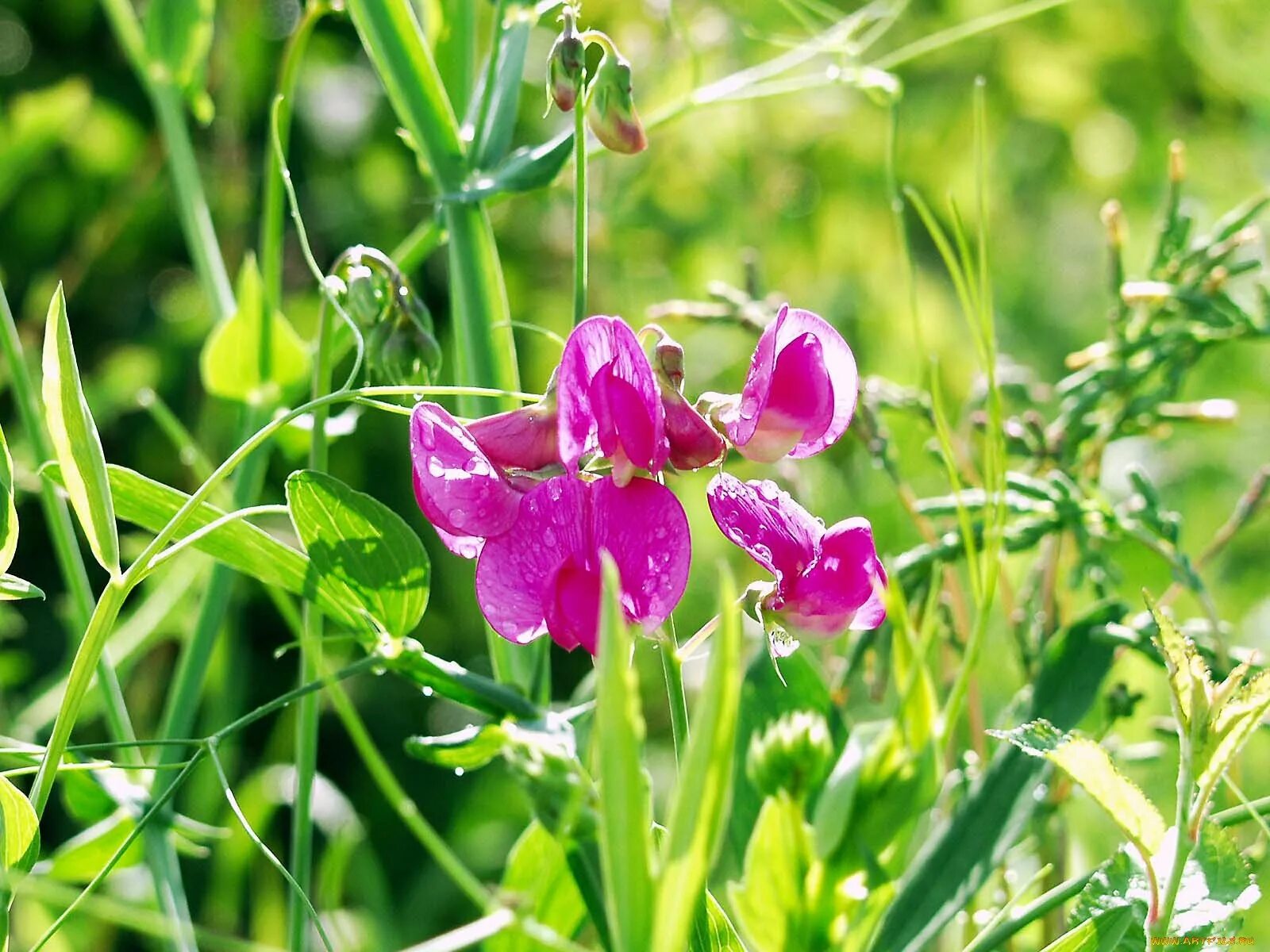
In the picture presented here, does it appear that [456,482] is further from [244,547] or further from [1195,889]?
[1195,889]

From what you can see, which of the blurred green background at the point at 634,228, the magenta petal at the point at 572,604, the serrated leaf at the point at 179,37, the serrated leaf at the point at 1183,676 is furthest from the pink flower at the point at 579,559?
the blurred green background at the point at 634,228

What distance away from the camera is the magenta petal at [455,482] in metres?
0.32

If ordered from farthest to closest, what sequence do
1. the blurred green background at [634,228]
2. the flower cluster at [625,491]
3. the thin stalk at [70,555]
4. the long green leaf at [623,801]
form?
the blurred green background at [634,228]
the thin stalk at [70,555]
the flower cluster at [625,491]
the long green leaf at [623,801]

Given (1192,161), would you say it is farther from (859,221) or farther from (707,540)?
(707,540)

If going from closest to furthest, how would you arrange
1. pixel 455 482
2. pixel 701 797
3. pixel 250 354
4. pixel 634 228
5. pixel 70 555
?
pixel 701 797, pixel 455 482, pixel 70 555, pixel 250 354, pixel 634 228

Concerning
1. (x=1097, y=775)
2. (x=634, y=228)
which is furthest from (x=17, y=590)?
(x=634, y=228)

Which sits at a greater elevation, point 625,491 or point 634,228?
point 625,491

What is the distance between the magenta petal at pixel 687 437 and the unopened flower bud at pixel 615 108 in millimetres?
98

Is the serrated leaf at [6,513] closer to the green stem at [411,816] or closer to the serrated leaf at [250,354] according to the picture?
the green stem at [411,816]

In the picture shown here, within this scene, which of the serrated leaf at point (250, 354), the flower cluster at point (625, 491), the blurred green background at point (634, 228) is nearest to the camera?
the flower cluster at point (625, 491)

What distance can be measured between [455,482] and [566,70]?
0.13 m

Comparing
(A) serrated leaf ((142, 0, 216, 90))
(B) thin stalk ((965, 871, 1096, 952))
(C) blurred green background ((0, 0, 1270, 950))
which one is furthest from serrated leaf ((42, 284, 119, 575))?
(C) blurred green background ((0, 0, 1270, 950))

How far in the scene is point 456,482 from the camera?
317 millimetres

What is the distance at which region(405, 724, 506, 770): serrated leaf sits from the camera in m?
0.32
